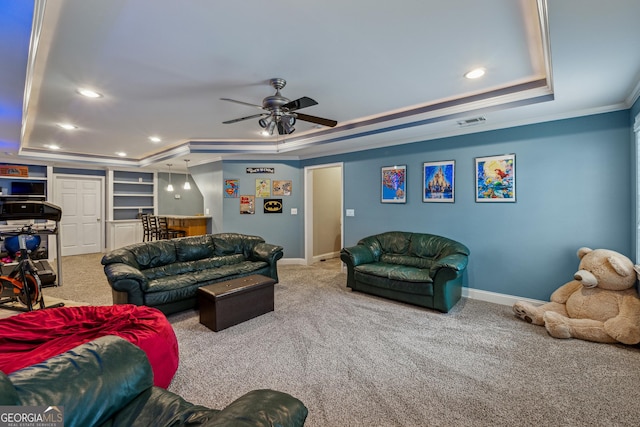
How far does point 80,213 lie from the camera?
7.66 meters

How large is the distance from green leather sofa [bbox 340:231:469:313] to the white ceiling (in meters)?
1.72

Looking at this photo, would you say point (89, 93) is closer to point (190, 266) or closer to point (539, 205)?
point (190, 266)

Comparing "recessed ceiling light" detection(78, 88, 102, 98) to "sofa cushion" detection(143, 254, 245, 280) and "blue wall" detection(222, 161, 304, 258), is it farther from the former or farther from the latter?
"blue wall" detection(222, 161, 304, 258)

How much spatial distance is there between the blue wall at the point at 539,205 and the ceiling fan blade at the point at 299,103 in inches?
106

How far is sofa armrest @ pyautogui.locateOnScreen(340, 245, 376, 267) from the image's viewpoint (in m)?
4.45

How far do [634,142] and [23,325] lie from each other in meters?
5.86

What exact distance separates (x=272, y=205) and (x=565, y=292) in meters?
5.17

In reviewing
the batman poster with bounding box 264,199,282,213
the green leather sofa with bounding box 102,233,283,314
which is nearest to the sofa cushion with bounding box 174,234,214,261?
the green leather sofa with bounding box 102,233,283,314

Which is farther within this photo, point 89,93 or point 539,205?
point 539,205

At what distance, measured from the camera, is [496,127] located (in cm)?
398

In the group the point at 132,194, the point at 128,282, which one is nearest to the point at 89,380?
the point at 128,282

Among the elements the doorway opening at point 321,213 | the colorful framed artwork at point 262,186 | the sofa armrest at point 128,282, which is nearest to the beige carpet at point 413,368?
the sofa armrest at point 128,282

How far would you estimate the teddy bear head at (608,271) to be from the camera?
9.30 feet

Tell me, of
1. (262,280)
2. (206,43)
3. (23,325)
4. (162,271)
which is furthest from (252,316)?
(206,43)
